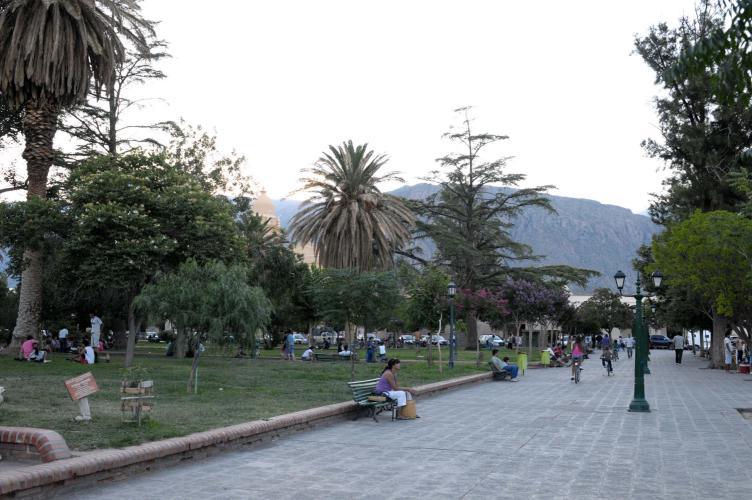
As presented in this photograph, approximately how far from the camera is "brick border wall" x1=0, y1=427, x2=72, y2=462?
334 inches

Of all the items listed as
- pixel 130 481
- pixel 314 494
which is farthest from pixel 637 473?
pixel 130 481

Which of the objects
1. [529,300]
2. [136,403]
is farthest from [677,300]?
[136,403]

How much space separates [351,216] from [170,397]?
26.8 m

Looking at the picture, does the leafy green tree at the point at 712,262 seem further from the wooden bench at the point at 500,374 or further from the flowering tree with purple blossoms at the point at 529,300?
the flowering tree with purple blossoms at the point at 529,300

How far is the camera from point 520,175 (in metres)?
56.8

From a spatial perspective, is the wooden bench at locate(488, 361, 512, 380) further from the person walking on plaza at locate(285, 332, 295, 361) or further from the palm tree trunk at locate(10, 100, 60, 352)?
the palm tree trunk at locate(10, 100, 60, 352)

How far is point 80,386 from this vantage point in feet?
37.0

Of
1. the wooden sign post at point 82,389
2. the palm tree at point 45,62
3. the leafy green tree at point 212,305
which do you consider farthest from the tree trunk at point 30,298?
the wooden sign post at point 82,389

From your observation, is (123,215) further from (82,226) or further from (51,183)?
(51,183)

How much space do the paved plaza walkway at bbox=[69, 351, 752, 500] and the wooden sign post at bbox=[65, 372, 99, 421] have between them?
2.46m

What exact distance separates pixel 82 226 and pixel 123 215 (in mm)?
1368

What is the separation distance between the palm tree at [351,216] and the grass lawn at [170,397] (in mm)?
15484

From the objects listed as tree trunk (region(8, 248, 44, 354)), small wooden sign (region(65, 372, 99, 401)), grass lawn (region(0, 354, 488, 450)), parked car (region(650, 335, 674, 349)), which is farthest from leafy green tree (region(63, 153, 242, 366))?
parked car (region(650, 335, 674, 349))

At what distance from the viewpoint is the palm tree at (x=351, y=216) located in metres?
42.9
